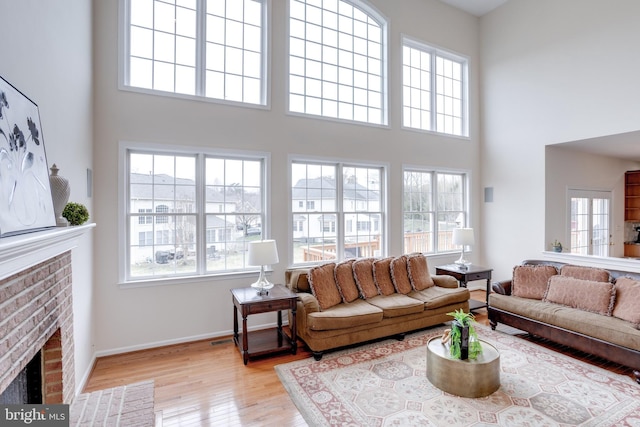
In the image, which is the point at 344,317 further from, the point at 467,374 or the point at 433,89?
the point at 433,89

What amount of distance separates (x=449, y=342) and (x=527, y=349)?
4.39 feet

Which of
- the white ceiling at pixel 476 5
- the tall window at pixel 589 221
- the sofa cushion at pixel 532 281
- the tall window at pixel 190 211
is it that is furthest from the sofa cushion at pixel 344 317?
the white ceiling at pixel 476 5

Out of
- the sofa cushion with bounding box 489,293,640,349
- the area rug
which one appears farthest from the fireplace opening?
the sofa cushion with bounding box 489,293,640,349

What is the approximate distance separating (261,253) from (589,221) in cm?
650

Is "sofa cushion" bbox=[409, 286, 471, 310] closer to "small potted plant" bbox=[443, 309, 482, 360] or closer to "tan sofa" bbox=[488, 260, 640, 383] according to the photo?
"tan sofa" bbox=[488, 260, 640, 383]

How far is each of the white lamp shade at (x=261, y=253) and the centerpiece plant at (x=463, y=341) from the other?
6.46ft

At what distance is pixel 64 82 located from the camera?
8.43 feet

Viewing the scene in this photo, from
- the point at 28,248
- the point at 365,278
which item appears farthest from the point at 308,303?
the point at 28,248

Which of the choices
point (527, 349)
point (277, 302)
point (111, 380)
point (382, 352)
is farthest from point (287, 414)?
point (527, 349)

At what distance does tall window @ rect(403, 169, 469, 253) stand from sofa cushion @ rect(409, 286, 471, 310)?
1.26m

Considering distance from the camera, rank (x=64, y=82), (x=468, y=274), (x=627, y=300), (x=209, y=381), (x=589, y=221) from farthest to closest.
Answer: (x=589, y=221) → (x=468, y=274) → (x=627, y=300) → (x=209, y=381) → (x=64, y=82)

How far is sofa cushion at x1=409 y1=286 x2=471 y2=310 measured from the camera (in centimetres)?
413

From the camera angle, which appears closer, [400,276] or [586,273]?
[586,273]

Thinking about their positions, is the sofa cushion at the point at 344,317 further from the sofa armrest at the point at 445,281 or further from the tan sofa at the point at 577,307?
the tan sofa at the point at 577,307
